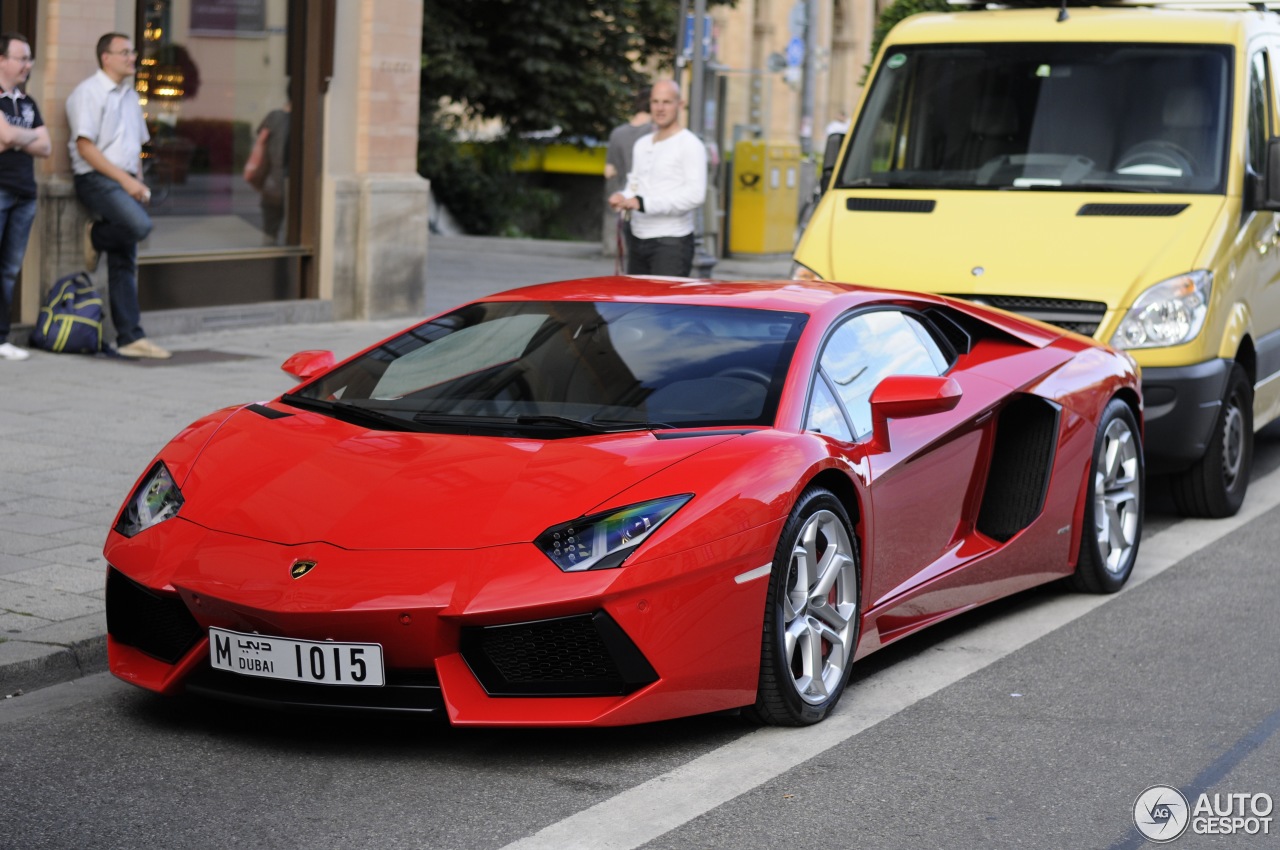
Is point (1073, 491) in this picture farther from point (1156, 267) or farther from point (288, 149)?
point (288, 149)

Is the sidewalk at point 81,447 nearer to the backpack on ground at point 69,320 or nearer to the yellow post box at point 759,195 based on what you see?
the backpack on ground at point 69,320

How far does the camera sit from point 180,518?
5.02m

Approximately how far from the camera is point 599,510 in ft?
15.4

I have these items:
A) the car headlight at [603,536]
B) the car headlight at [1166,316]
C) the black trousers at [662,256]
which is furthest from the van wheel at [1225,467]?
the car headlight at [603,536]

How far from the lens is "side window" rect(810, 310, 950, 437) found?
5.62m

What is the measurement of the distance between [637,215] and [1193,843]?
24.5ft

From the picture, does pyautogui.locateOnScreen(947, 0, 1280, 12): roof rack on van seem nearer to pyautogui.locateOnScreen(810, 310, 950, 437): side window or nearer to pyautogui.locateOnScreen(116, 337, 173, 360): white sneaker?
pyautogui.locateOnScreen(810, 310, 950, 437): side window

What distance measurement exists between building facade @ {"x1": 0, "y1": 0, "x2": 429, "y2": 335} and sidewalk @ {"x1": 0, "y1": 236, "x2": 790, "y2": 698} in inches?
13.3

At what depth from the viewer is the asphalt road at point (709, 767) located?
13.9 feet

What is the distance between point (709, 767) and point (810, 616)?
1.98 feet

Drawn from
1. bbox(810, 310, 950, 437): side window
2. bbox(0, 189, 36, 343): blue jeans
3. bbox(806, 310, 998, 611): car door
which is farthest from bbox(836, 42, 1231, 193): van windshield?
bbox(0, 189, 36, 343): blue jeans

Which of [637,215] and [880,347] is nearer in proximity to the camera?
[880,347]

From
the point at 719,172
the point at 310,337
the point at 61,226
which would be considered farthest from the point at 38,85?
the point at 719,172

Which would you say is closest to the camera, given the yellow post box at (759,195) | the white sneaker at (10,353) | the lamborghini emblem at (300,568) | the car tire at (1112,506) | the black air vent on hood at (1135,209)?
the lamborghini emblem at (300,568)
